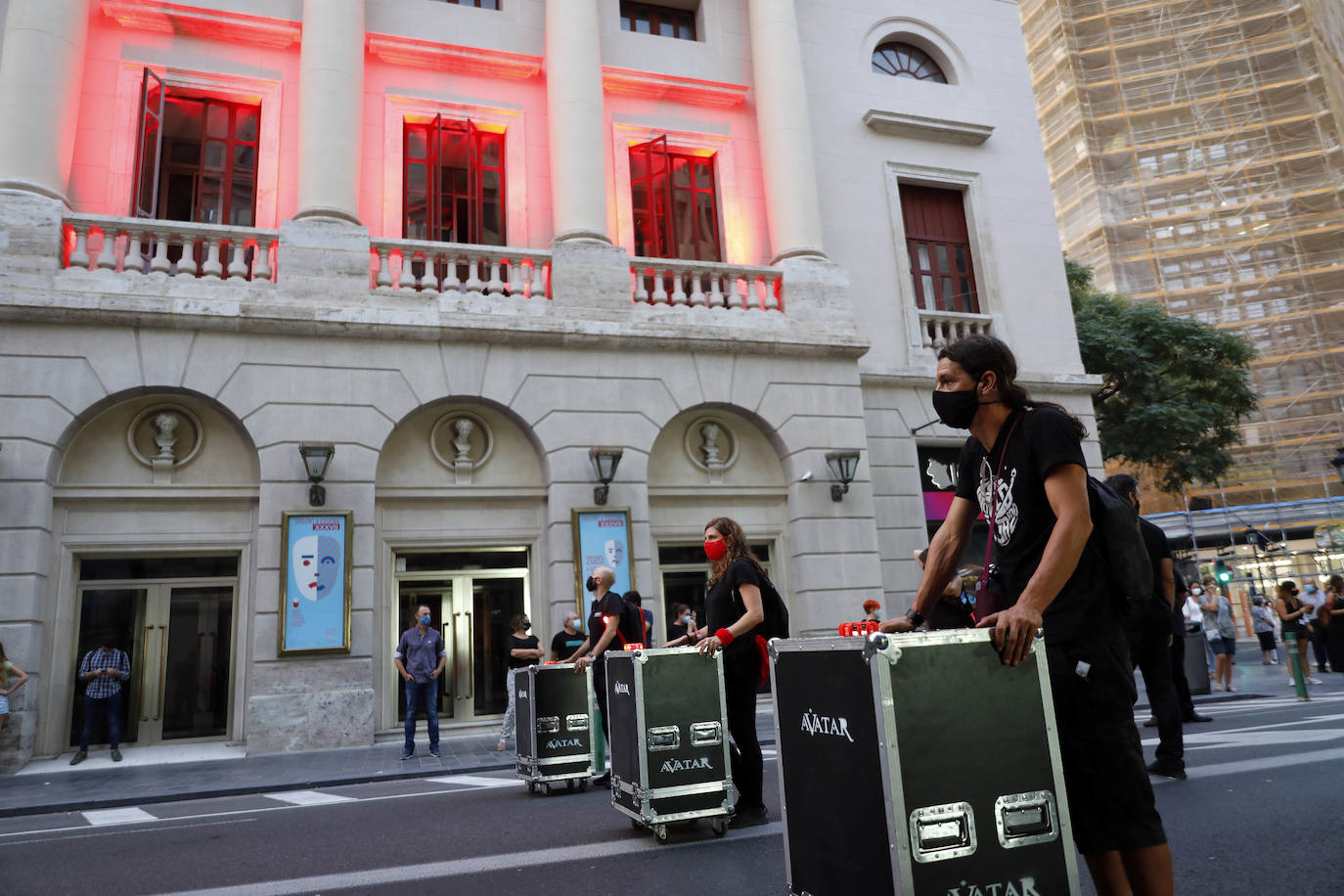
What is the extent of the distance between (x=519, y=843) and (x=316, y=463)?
28.5 feet

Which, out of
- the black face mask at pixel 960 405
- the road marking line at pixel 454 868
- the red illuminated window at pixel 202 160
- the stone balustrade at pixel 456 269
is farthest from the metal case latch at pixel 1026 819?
the red illuminated window at pixel 202 160

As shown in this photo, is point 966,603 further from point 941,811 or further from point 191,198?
point 191,198

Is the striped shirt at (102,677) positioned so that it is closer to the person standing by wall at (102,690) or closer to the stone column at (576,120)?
the person standing by wall at (102,690)

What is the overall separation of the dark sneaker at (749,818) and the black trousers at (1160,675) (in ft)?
9.36

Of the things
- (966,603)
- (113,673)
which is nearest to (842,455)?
(966,603)

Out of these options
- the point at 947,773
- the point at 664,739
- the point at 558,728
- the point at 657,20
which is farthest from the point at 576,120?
the point at 947,773

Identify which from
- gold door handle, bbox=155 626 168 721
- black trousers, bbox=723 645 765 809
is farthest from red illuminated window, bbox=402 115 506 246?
black trousers, bbox=723 645 765 809

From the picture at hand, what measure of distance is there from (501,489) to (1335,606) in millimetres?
11734

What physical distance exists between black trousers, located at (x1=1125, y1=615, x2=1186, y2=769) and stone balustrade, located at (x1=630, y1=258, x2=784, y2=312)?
35.0 feet

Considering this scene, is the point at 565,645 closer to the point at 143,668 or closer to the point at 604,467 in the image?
the point at 604,467

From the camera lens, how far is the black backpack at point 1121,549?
3.06 m

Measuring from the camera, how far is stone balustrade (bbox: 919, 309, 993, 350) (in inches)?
725

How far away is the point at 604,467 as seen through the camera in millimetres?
14609

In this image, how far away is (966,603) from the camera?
6.73m
